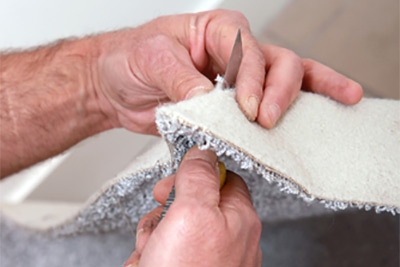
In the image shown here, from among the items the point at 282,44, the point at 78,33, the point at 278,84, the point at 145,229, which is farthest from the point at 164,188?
the point at 282,44

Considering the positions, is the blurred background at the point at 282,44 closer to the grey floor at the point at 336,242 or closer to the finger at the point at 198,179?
the grey floor at the point at 336,242

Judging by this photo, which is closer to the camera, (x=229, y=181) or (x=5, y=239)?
(x=229, y=181)

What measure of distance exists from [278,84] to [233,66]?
2.5 inches

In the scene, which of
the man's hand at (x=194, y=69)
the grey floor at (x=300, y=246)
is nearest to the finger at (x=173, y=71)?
the man's hand at (x=194, y=69)

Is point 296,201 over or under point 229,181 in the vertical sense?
under

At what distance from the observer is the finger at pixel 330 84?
439mm

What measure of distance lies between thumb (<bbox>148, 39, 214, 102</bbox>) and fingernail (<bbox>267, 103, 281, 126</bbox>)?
5cm

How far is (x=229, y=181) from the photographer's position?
0.35 metres

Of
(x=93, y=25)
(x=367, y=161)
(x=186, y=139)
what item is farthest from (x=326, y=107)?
(x=93, y=25)

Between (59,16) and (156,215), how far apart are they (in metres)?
0.42

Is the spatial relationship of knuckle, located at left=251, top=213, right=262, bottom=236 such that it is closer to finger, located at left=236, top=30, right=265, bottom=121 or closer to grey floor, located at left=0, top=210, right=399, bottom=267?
finger, located at left=236, top=30, right=265, bottom=121

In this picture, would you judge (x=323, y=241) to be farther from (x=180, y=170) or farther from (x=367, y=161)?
(x=180, y=170)

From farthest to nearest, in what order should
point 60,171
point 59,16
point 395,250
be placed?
point 60,171 → point 59,16 → point 395,250

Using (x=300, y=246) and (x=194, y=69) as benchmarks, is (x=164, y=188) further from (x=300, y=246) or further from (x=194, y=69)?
(x=300, y=246)
